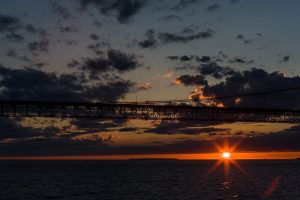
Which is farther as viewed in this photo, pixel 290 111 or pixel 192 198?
pixel 290 111

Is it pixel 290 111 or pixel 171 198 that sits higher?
pixel 290 111

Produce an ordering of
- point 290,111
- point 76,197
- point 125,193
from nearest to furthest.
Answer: point 76,197, point 125,193, point 290,111

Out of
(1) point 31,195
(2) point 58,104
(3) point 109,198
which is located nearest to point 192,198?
(3) point 109,198

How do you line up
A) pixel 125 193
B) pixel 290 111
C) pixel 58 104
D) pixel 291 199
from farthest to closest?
1. pixel 290 111
2. pixel 58 104
3. pixel 125 193
4. pixel 291 199

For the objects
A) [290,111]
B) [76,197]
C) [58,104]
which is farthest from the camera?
[290,111]

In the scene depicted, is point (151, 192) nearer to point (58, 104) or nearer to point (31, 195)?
point (31, 195)

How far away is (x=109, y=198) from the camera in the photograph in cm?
6556

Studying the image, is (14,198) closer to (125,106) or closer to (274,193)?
(274,193)

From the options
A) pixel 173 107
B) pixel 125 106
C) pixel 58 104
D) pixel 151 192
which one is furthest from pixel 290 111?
pixel 151 192

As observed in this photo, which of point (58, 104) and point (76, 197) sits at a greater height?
point (58, 104)

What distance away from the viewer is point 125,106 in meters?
110

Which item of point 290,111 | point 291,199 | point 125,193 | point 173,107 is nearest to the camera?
point 291,199

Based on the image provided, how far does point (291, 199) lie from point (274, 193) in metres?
8.03

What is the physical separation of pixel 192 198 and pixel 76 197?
531 inches
